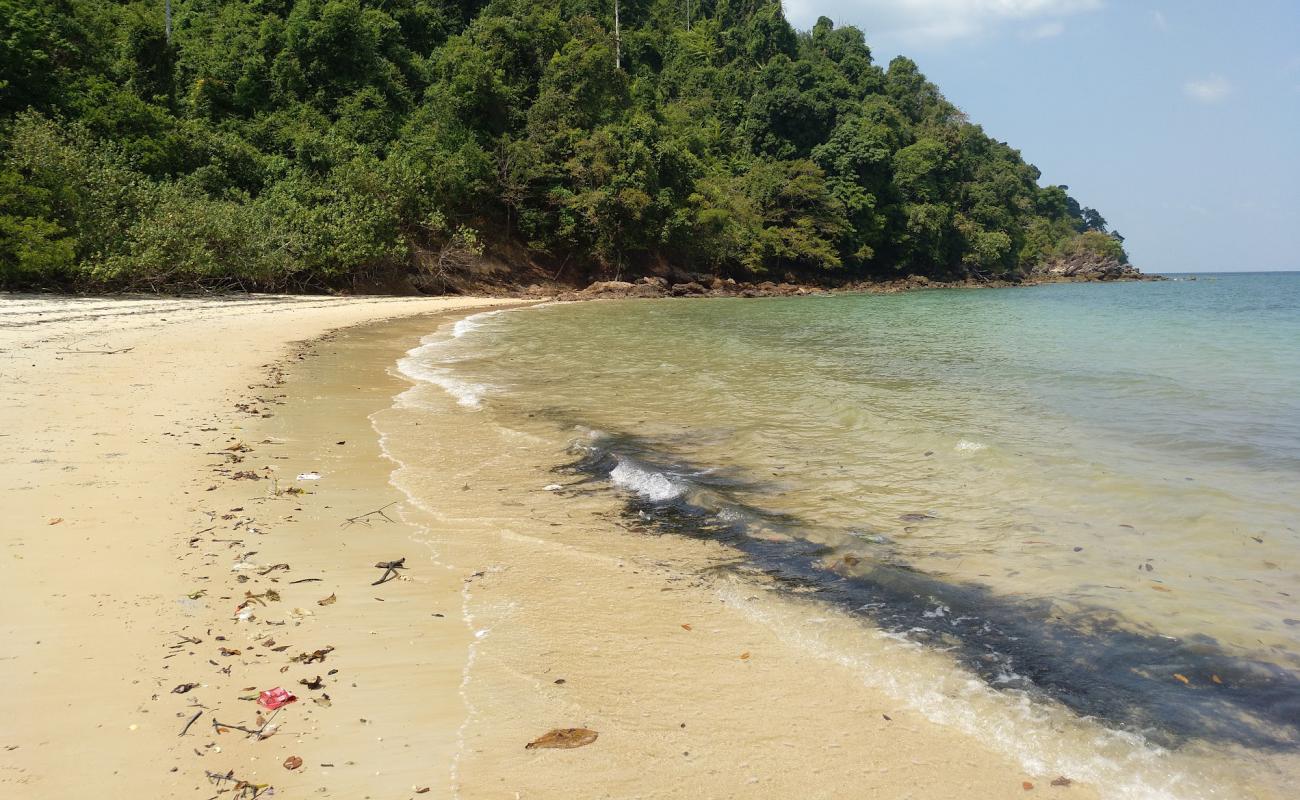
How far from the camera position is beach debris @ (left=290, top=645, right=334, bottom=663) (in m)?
2.99

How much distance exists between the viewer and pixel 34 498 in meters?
4.48

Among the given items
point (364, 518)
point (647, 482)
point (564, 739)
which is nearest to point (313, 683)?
point (564, 739)

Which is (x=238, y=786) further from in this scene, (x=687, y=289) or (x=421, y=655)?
(x=687, y=289)

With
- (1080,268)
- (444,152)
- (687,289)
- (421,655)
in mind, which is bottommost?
(421,655)

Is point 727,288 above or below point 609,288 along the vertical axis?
above

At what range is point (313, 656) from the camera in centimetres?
303

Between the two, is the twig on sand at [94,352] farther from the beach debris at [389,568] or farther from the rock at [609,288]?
the rock at [609,288]

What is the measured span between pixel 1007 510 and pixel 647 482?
9.10 ft

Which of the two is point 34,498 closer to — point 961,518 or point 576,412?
point 576,412

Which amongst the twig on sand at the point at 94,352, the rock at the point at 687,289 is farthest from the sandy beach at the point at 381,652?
the rock at the point at 687,289

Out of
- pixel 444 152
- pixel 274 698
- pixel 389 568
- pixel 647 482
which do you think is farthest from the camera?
pixel 444 152

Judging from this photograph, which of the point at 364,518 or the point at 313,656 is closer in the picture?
the point at 313,656

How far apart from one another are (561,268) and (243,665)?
38.1 metres

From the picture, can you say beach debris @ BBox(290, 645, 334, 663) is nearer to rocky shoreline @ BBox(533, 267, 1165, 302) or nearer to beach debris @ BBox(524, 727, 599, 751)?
beach debris @ BBox(524, 727, 599, 751)
